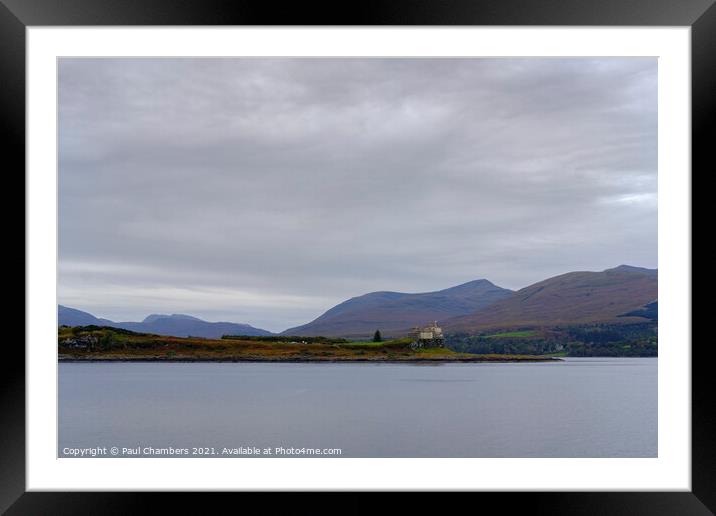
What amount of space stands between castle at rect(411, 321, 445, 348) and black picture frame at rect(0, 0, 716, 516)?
35.4 m

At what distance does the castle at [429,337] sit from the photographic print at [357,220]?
Answer: 0.15m

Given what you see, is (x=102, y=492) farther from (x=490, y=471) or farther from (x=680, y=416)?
(x=680, y=416)

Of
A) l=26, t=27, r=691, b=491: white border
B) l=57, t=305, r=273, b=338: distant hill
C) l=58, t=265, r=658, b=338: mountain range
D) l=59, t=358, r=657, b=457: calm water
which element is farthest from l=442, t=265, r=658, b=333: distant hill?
l=26, t=27, r=691, b=491: white border

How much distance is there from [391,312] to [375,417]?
2253 centimetres

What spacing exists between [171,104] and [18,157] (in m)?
47.2

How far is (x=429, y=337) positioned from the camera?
38.7m

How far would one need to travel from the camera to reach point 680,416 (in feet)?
7.32

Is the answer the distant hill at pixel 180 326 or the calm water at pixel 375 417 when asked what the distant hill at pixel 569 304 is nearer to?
the calm water at pixel 375 417

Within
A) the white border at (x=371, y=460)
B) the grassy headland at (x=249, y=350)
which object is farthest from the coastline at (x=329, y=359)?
the white border at (x=371, y=460)

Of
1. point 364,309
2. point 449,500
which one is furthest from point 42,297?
point 364,309

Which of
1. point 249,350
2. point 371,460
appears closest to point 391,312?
point 249,350

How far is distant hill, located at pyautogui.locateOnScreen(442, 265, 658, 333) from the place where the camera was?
3762 centimetres

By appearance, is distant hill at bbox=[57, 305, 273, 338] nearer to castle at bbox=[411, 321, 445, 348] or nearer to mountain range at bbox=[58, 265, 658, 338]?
mountain range at bbox=[58, 265, 658, 338]

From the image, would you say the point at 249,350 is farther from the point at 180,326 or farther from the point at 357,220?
the point at 357,220
